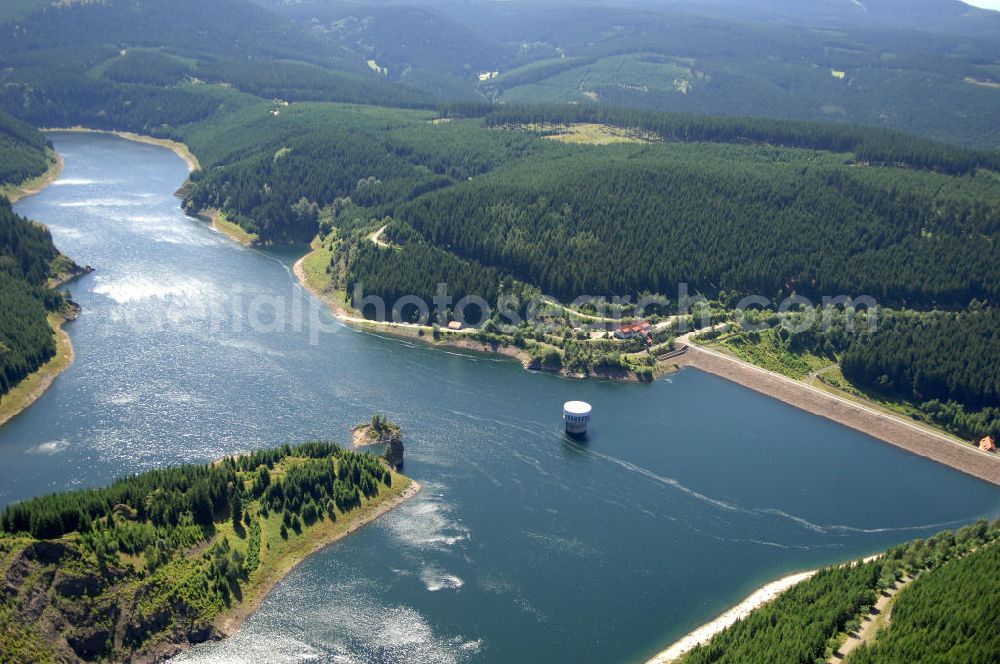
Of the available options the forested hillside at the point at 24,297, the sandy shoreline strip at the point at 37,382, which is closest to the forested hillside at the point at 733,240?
the forested hillside at the point at 24,297

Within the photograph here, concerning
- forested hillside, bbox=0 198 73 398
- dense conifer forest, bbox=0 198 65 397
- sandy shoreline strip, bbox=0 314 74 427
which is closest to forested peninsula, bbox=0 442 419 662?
sandy shoreline strip, bbox=0 314 74 427

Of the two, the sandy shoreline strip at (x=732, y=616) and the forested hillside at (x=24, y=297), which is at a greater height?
the forested hillside at (x=24, y=297)

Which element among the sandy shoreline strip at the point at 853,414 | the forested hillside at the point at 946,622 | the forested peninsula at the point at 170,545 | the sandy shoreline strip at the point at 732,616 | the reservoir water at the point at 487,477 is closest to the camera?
the forested hillside at the point at 946,622

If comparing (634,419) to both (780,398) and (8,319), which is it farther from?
(8,319)

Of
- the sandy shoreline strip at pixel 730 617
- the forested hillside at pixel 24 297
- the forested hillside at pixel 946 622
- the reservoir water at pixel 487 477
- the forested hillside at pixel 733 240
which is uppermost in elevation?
the forested hillside at pixel 733 240

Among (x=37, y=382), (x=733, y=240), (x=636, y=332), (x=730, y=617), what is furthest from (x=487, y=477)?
(x=733, y=240)

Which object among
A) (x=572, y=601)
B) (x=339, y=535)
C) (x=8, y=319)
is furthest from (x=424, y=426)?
(x=8, y=319)

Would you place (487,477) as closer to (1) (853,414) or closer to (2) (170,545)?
(2) (170,545)

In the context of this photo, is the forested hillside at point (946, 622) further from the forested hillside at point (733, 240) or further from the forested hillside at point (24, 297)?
the forested hillside at point (24, 297)
